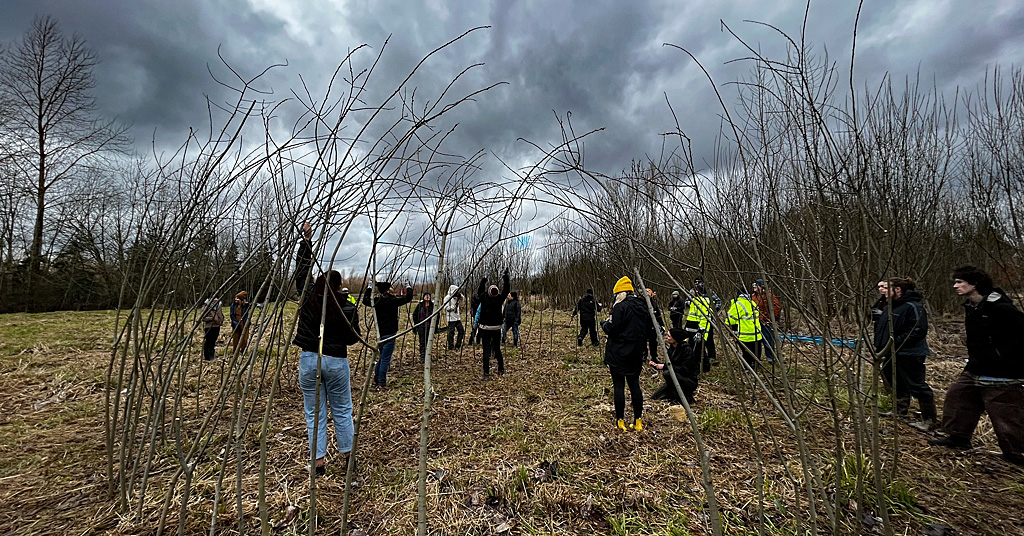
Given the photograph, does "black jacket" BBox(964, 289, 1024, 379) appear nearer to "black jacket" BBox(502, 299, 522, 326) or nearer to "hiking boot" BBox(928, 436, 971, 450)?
"hiking boot" BBox(928, 436, 971, 450)

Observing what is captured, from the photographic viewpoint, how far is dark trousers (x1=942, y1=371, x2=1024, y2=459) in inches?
120

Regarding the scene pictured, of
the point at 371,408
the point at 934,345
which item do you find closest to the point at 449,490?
the point at 371,408

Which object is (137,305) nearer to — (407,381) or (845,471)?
(407,381)

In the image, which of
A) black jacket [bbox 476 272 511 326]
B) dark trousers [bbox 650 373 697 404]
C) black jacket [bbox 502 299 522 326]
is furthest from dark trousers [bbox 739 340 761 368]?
black jacket [bbox 502 299 522 326]

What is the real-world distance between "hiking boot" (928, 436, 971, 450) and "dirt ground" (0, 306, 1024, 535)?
0.29 feet

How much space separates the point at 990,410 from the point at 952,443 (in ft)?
1.73

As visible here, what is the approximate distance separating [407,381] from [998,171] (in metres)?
8.31

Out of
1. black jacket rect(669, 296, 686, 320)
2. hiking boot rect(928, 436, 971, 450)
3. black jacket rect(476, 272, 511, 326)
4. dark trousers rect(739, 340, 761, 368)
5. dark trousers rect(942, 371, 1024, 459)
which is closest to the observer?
dark trousers rect(739, 340, 761, 368)

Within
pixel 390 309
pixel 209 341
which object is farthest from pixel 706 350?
pixel 209 341

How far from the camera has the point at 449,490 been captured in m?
3.01

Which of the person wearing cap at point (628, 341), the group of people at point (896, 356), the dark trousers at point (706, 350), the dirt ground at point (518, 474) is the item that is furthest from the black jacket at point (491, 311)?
the dark trousers at point (706, 350)

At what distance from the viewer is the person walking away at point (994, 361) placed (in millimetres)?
2975

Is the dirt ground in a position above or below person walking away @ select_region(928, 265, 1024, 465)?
below

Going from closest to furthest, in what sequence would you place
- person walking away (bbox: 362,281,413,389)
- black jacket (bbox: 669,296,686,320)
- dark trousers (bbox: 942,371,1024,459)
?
1. dark trousers (bbox: 942,371,1024,459)
2. person walking away (bbox: 362,281,413,389)
3. black jacket (bbox: 669,296,686,320)
